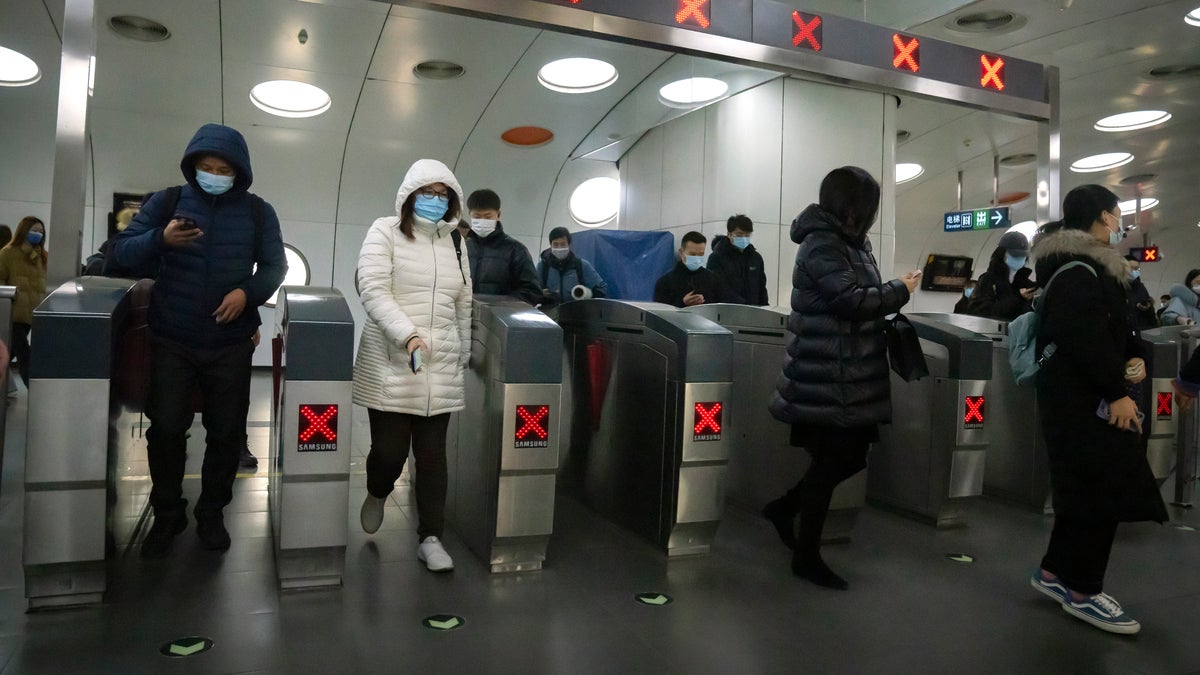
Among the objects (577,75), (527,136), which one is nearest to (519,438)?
(577,75)

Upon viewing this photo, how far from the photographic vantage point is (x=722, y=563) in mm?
3676

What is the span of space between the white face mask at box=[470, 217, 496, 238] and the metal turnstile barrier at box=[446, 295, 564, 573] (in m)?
1.14

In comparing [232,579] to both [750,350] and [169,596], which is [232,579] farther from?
[750,350]

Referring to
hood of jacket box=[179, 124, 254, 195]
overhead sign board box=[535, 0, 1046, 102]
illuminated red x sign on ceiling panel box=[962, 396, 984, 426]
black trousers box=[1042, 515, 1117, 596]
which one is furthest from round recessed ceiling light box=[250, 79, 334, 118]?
black trousers box=[1042, 515, 1117, 596]

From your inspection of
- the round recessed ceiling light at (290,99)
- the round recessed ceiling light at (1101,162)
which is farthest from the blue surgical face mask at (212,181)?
the round recessed ceiling light at (1101,162)

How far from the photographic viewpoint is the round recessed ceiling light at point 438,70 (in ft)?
32.9

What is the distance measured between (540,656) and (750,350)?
105 inches

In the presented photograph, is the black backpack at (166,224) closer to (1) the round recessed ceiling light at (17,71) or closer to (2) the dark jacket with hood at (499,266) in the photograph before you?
(2) the dark jacket with hood at (499,266)

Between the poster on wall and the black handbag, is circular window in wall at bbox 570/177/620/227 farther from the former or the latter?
the black handbag

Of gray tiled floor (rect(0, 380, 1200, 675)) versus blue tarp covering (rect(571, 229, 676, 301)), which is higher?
blue tarp covering (rect(571, 229, 676, 301))

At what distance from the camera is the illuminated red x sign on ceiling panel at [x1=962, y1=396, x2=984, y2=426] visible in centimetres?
434

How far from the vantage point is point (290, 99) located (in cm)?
1135

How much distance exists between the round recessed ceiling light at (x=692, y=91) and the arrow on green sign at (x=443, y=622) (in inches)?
223

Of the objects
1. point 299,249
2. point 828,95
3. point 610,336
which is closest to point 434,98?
point 299,249
